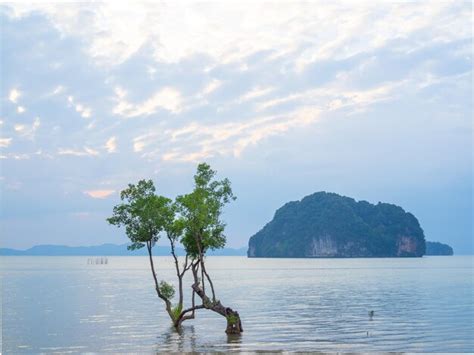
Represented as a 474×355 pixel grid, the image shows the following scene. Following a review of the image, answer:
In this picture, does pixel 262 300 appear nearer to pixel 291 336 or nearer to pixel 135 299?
pixel 135 299

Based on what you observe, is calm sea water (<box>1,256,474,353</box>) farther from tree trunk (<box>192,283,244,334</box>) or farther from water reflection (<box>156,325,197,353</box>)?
tree trunk (<box>192,283,244,334</box>)

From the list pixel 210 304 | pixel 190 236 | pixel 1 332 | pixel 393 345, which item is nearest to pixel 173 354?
pixel 210 304

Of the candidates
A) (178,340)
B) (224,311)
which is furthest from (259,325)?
(224,311)

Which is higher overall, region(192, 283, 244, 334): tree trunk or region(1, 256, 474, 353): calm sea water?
region(192, 283, 244, 334): tree trunk

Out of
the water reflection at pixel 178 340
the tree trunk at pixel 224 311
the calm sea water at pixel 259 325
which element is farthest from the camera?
the tree trunk at pixel 224 311

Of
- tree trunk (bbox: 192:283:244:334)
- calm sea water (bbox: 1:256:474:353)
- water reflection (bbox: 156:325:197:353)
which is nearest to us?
water reflection (bbox: 156:325:197:353)

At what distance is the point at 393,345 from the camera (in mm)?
40719

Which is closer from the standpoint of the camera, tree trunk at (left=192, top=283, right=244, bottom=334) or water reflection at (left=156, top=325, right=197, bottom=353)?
water reflection at (left=156, top=325, right=197, bottom=353)

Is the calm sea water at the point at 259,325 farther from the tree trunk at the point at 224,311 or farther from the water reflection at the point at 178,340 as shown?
the tree trunk at the point at 224,311

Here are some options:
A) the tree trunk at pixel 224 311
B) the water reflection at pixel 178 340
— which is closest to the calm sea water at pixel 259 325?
the water reflection at pixel 178 340

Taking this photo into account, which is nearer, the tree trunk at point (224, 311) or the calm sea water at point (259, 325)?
the calm sea water at point (259, 325)

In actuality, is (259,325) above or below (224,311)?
below

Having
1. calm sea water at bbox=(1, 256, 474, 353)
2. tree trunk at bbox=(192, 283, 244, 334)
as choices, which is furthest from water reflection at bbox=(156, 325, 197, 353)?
tree trunk at bbox=(192, 283, 244, 334)

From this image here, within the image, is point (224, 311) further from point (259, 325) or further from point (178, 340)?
point (259, 325)
